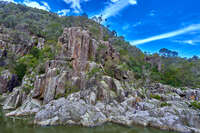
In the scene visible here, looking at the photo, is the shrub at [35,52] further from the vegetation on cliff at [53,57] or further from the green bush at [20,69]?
the green bush at [20,69]

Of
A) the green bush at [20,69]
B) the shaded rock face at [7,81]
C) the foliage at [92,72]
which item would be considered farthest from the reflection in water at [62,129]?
the green bush at [20,69]

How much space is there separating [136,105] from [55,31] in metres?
56.8

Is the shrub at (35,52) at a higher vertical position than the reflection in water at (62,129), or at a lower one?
higher

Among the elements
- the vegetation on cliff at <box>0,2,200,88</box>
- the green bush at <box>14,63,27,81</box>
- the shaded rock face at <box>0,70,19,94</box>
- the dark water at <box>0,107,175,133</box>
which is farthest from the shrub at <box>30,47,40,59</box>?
the dark water at <box>0,107,175,133</box>

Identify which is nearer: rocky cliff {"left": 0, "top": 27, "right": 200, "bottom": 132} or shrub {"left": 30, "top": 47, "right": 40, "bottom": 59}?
rocky cliff {"left": 0, "top": 27, "right": 200, "bottom": 132}

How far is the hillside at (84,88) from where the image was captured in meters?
24.1

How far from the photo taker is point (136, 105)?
31.4 metres

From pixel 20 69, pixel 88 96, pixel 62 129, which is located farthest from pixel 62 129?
pixel 20 69

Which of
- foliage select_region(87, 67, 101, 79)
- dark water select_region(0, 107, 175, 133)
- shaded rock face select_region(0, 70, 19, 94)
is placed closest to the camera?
dark water select_region(0, 107, 175, 133)

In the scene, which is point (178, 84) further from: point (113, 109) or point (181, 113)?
point (113, 109)

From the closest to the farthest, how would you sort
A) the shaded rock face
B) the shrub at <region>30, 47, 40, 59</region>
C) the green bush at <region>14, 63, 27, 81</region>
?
1. the shaded rock face
2. the green bush at <region>14, 63, 27, 81</region>
3. the shrub at <region>30, 47, 40, 59</region>

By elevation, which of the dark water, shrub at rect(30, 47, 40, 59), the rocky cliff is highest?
shrub at rect(30, 47, 40, 59)

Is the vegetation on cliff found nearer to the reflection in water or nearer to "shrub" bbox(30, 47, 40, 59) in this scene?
"shrub" bbox(30, 47, 40, 59)

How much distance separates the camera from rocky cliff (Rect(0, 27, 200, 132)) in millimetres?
23656
